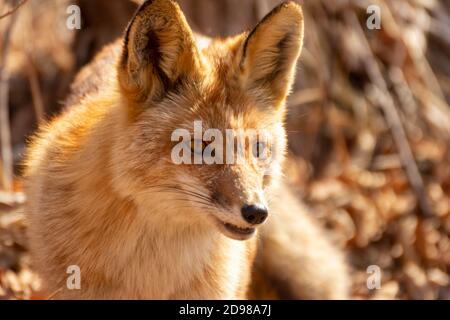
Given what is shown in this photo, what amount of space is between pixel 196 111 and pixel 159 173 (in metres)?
0.42

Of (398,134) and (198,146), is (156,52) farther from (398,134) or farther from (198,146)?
(398,134)

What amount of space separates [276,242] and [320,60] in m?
2.53

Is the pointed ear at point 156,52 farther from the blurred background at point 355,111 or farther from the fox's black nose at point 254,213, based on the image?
the blurred background at point 355,111

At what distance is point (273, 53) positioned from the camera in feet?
14.2

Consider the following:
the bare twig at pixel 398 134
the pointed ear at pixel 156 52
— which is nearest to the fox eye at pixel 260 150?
the pointed ear at pixel 156 52

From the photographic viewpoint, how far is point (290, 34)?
4332mm

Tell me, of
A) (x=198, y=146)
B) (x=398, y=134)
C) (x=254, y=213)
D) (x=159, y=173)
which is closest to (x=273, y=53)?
(x=198, y=146)

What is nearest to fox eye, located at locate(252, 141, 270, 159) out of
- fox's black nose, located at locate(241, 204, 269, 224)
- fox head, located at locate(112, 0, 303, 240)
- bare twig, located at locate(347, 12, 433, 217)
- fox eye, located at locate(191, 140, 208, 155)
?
fox head, located at locate(112, 0, 303, 240)

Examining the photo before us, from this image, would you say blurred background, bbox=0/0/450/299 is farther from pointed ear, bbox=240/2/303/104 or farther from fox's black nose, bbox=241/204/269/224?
fox's black nose, bbox=241/204/269/224

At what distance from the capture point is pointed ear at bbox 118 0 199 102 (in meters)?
3.81

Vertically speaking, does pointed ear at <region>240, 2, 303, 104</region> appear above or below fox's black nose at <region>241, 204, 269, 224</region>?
above

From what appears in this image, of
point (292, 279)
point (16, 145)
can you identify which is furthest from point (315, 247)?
point (16, 145)

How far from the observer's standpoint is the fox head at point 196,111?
3.79 meters
